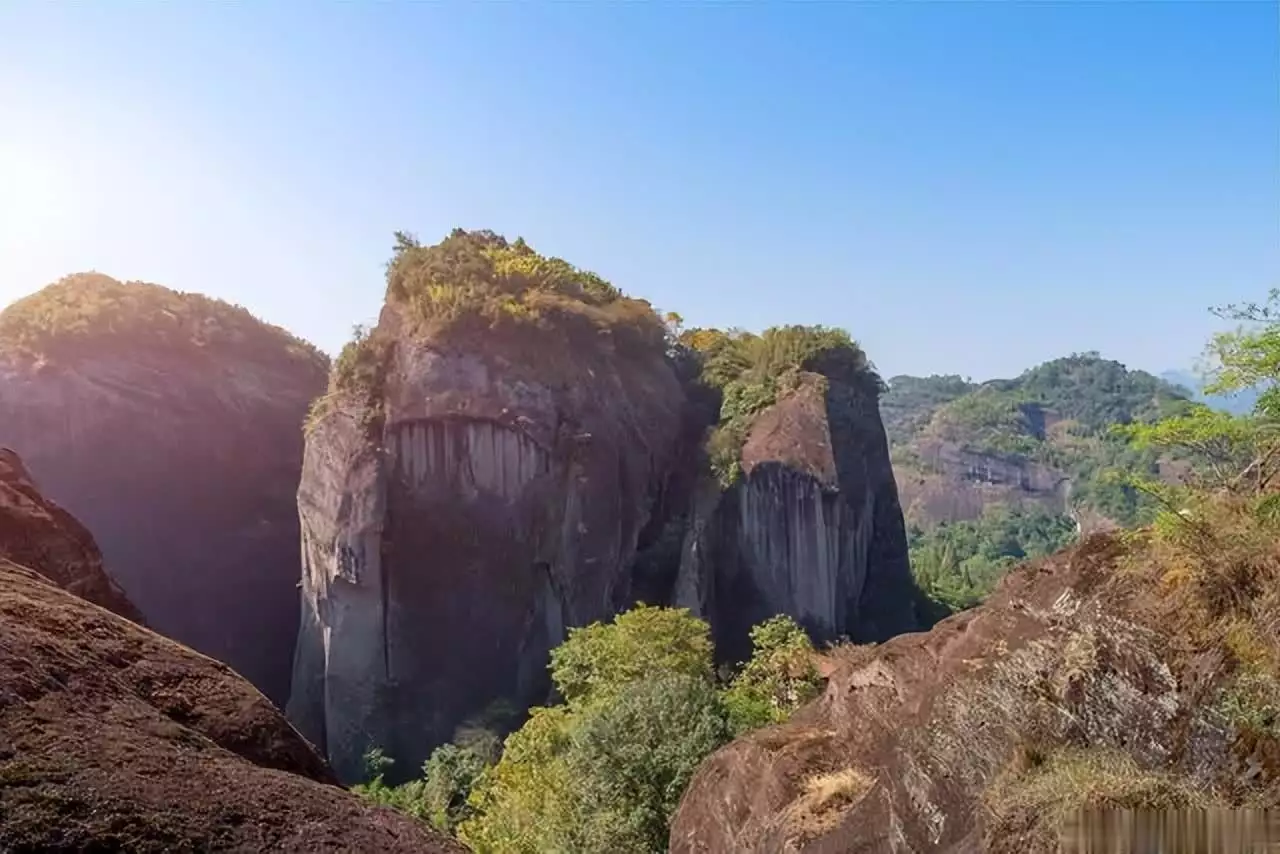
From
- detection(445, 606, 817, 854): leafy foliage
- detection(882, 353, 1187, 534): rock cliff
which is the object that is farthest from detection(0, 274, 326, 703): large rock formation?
detection(882, 353, 1187, 534): rock cliff

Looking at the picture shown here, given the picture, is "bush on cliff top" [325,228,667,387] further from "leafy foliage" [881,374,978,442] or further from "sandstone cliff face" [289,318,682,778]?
"leafy foliage" [881,374,978,442]

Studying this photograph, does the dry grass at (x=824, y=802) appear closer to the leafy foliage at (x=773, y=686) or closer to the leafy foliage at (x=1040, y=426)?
the leafy foliage at (x=773, y=686)

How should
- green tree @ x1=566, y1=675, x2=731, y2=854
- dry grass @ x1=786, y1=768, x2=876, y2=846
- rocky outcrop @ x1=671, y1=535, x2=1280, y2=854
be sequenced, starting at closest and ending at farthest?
rocky outcrop @ x1=671, y1=535, x2=1280, y2=854, dry grass @ x1=786, y1=768, x2=876, y2=846, green tree @ x1=566, y1=675, x2=731, y2=854

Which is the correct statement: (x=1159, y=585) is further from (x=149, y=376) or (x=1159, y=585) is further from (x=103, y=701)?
(x=149, y=376)

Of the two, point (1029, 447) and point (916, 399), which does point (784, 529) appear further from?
point (916, 399)

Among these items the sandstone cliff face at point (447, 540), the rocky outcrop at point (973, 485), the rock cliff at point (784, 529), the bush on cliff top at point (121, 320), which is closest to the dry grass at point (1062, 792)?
the rock cliff at point (784, 529)

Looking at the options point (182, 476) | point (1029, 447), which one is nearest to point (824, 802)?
point (182, 476)
